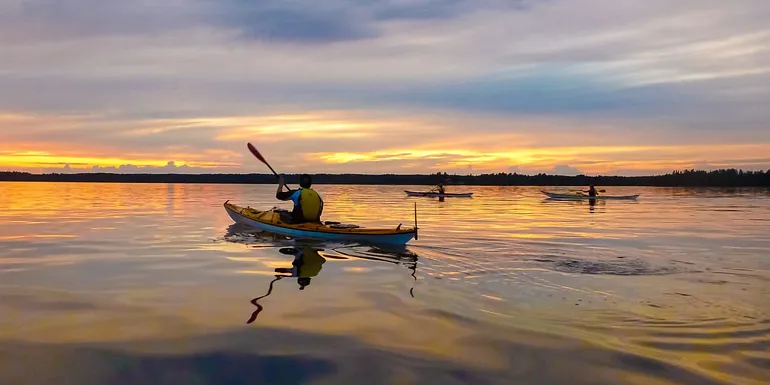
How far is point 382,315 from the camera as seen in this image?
800cm

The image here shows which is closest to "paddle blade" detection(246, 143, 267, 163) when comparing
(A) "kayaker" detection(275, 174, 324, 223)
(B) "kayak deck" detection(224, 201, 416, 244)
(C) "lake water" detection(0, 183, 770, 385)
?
(B) "kayak deck" detection(224, 201, 416, 244)

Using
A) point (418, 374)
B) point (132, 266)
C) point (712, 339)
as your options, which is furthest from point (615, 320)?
point (132, 266)

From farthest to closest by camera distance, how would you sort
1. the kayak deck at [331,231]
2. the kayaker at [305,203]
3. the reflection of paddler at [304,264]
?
1. the kayaker at [305,203]
2. the kayak deck at [331,231]
3. the reflection of paddler at [304,264]

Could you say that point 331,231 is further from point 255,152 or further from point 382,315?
point 382,315

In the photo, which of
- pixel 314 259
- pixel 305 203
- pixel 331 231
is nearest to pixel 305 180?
pixel 305 203

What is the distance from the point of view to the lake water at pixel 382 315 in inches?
224

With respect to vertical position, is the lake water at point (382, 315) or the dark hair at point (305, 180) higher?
the dark hair at point (305, 180)

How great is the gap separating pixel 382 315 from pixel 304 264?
16.5 ft

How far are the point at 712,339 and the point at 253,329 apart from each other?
5497 mm

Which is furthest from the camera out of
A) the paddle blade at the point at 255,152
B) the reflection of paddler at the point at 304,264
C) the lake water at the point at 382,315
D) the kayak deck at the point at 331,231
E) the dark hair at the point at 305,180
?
the paddle blade at the point at 255,152

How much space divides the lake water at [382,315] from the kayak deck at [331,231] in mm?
338

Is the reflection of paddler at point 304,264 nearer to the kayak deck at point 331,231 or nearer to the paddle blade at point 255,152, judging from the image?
the kayak deck at point 331,231

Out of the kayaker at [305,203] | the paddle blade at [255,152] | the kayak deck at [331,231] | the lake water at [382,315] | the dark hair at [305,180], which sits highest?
the paddle blade at [255,152]

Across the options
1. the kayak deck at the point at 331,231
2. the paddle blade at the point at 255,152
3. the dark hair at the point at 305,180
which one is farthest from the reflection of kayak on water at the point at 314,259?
the paddle blade at the point at 255,152
